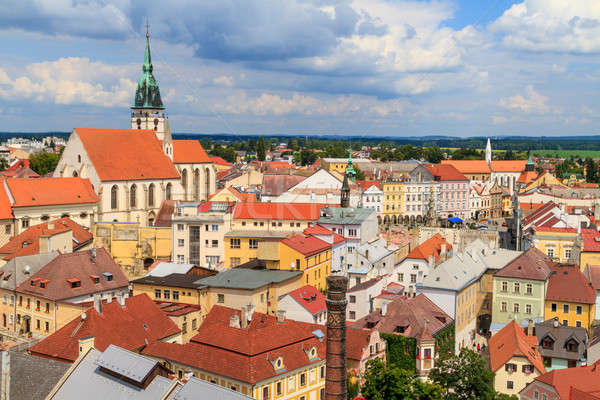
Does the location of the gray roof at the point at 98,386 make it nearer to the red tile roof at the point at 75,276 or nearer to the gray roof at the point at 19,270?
the red tile roof at the point at 75,276

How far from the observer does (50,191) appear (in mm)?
77062

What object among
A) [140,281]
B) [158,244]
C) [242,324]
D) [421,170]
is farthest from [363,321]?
[421,170]

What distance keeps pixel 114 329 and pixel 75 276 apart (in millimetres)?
11973

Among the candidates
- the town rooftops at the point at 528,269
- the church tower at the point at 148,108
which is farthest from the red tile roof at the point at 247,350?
the church tower at the point at 148,108

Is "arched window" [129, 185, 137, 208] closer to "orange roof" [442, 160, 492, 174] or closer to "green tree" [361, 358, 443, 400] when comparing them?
"green tree" [361, 358, 443, 400]

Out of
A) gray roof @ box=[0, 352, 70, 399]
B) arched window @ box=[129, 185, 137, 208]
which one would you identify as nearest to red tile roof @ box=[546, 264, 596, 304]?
gray roof @ box=[0, 352, 70, 399]

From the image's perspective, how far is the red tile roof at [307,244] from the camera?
188 feet

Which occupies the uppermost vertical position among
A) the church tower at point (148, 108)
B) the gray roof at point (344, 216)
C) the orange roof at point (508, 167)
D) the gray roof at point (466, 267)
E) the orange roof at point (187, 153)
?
the church tower at point (148, 108)

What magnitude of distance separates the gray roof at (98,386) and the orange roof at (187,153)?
74382 millimetres

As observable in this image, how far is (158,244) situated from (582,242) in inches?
1653

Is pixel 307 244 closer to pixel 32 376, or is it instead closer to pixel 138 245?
pixel 138 245

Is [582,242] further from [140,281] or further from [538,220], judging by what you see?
[140,281]

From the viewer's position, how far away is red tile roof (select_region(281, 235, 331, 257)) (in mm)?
57250

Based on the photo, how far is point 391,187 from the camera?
120m
